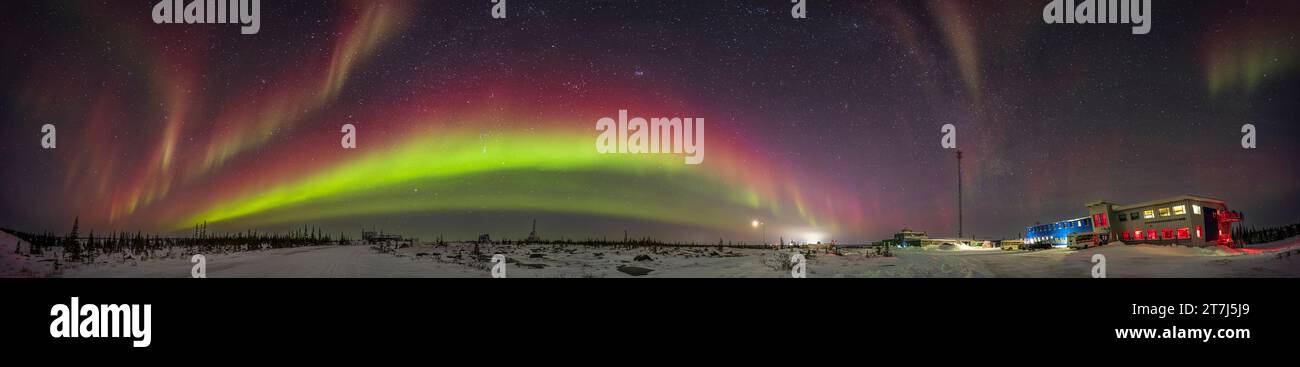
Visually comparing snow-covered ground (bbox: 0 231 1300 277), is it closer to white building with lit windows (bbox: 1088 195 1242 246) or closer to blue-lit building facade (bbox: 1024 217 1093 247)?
white building with lit windows (bbox: 1088 195 1242 246)

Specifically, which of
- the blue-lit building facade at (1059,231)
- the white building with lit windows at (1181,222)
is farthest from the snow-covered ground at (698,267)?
the blue-lit building facade at (1059,231)

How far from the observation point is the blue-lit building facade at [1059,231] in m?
45.5

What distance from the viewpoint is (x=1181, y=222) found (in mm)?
36344

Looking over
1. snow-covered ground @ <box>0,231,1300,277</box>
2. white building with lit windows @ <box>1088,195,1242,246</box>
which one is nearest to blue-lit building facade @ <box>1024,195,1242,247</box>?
white building with lit windows @ <box>1088,195,1242,246</box>

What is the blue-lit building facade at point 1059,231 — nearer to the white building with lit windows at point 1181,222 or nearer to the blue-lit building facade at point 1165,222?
the blue-lit building facade at point 1165,222

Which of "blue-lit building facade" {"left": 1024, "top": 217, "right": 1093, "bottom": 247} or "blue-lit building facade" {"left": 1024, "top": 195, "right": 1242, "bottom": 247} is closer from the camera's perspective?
"blue-lit building facade" {"left": 1024, "top": 195, "right": 1242, "bottom": 247}

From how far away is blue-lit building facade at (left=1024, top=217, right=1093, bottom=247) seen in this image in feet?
149

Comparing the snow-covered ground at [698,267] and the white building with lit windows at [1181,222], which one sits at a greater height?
the white building with lit windows at [1181,222]

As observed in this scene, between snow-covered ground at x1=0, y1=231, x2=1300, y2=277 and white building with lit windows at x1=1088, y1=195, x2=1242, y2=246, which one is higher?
white building with lit windows at x1=1088, y1=195, x2=1242, y2=246

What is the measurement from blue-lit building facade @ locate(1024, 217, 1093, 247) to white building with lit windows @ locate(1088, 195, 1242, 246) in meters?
3.75

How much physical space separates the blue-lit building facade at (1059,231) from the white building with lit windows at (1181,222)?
3.75m
